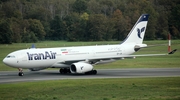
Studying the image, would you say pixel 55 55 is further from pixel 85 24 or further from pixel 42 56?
pixel 85 24

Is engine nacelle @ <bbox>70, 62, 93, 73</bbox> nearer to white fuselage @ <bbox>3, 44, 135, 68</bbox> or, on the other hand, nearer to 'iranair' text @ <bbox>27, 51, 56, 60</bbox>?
white fuselage @ <bbox>3, 44, 135, 68</bbox>

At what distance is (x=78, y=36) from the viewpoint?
121 m

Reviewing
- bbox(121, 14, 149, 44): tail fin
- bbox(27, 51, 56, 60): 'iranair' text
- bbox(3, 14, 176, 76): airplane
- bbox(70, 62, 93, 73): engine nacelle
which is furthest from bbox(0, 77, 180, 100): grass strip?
bbox(121, 14, 149, 44): tail fin

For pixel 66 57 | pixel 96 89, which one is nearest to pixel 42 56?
pixel 66 57

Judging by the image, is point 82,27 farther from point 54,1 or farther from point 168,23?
point 54,1

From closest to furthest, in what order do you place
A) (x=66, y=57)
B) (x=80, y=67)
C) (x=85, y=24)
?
(x=80, y=67) → (x=66, y=57) → (x=85, y=24)

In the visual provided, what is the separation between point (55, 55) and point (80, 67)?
3.15 metres

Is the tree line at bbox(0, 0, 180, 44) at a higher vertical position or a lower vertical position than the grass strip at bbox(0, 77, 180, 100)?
higher

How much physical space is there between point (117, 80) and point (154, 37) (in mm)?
81867

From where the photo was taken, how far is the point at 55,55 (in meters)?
48.9

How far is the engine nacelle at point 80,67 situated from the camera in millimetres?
47625

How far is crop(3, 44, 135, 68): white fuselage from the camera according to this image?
4675 cm

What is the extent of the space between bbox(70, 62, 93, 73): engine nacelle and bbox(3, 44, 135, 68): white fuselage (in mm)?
1443

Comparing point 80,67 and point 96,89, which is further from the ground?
point 80,67
